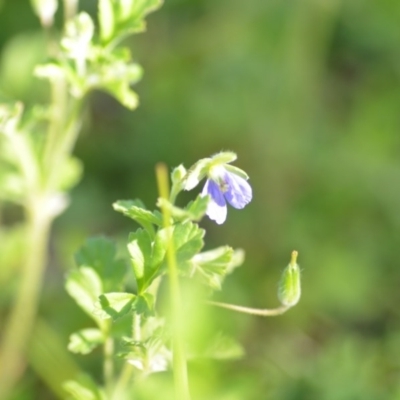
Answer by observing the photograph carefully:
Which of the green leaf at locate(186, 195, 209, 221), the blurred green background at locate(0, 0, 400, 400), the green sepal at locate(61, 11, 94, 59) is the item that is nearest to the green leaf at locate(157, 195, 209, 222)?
the green leaf at locate(186, 195, 209, 221)

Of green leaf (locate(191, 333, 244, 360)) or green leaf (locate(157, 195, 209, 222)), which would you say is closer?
green leaf (locate(157, 195, 209, 222))

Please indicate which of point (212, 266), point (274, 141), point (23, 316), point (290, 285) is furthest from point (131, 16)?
point (274, 141)

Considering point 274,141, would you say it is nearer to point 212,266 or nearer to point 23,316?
point 23,316

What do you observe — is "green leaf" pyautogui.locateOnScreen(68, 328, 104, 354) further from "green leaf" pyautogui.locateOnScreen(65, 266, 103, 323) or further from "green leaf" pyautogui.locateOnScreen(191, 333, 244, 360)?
"green leaf" pyautogui.locateOnScreen(191, 333, 244, 360)

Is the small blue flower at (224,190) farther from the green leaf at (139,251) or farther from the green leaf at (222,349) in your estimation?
the green leaf at (222,349)

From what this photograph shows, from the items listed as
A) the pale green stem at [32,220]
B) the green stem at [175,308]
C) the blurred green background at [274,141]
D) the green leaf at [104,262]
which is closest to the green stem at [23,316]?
the pale green stem at [32,220]

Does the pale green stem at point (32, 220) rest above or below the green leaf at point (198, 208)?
above

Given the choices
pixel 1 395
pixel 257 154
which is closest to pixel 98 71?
pixel 1 395
